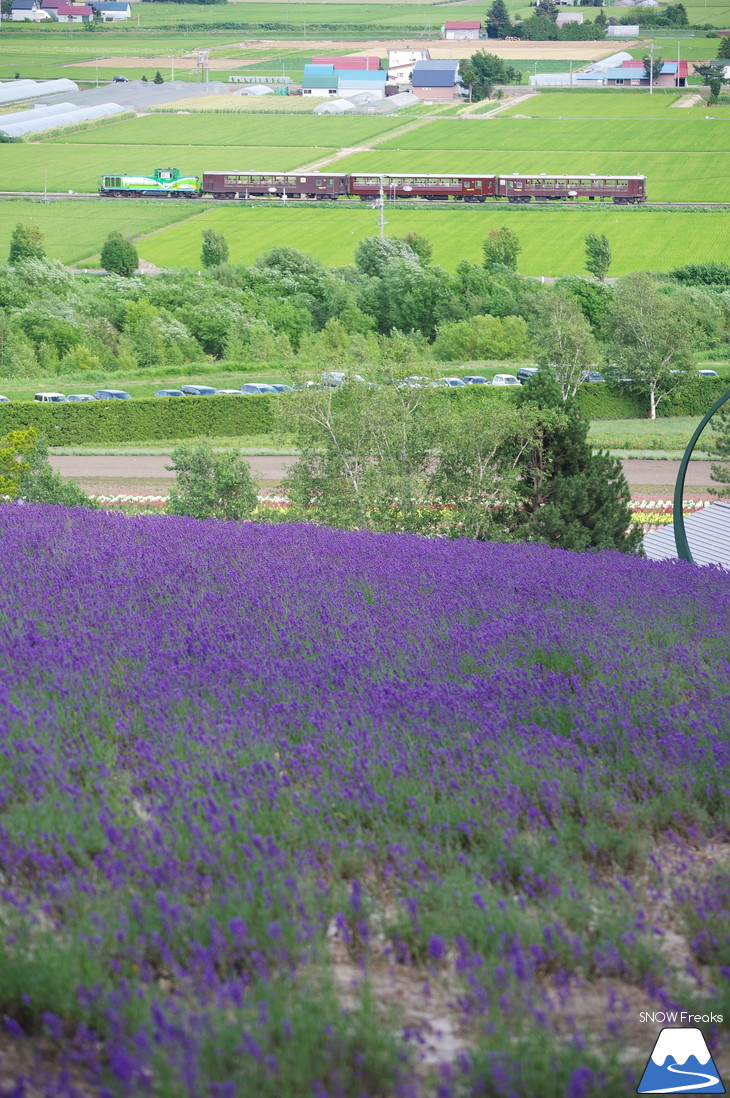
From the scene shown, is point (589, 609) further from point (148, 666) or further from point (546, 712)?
point (148, 666)

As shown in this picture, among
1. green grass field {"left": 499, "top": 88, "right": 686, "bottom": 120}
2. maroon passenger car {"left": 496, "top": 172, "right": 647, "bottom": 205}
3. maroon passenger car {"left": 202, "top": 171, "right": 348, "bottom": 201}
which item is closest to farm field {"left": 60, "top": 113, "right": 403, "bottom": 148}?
green grass field {"left": 499, "top": 88, "right": 686, "bottom": 120}

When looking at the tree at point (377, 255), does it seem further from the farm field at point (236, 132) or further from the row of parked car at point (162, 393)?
the farm field at point (236, 132)

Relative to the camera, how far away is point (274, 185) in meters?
104

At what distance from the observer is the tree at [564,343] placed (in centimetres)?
4794

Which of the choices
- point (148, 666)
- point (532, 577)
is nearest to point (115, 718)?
point (148, 666)

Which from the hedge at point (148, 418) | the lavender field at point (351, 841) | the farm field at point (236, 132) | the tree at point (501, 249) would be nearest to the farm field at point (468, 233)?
the tree at point (501, 249)

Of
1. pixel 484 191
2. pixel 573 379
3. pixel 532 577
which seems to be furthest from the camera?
pixel 484 191

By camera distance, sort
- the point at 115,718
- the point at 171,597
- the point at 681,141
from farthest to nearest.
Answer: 1. the point at 681,141
2. the point at 171,597
3. the point at 115,718

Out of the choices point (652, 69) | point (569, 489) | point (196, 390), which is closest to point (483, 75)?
point (652, 69)

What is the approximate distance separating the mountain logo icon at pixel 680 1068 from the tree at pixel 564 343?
43.2 m

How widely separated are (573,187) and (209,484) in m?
85.5

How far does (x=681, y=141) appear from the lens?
124500 millimetres

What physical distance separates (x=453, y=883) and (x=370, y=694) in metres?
1.70

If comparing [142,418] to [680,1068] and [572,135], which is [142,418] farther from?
[572,135]
